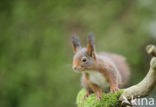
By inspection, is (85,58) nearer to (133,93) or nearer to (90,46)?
(90,46)

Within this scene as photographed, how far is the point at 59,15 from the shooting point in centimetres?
524

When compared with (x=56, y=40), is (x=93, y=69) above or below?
below

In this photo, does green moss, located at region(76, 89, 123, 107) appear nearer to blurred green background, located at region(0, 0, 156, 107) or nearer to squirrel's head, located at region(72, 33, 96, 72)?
squirrel's head, located at region(72, 33, 96, 72)

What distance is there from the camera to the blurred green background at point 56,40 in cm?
475

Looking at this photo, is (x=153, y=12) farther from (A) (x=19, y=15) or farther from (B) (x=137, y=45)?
(A) (x=19, y=15)

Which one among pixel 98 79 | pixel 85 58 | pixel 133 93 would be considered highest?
pixel 85 58

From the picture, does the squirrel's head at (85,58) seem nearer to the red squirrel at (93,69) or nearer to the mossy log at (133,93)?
the red squirrel at (93,69)

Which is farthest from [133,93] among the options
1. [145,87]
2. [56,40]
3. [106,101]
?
[56,40]

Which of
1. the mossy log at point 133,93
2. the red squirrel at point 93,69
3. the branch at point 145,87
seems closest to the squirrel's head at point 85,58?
the red squirrel at point 93,69

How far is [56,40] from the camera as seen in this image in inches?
203

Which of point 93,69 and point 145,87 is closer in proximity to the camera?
point 145,87

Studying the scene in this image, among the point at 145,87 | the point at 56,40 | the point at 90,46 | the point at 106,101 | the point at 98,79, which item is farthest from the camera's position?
the point at 56,40

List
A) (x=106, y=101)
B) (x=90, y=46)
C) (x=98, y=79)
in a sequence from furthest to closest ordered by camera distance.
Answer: (x=98, y=79) → (x=90, y=46) → (x=106, y=101)

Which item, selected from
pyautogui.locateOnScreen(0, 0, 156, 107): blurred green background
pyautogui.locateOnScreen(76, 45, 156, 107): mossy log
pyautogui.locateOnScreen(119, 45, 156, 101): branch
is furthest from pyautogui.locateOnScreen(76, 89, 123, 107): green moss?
pyautogui.locateOnScreen(0, 0, 156, 107): blurred green background
